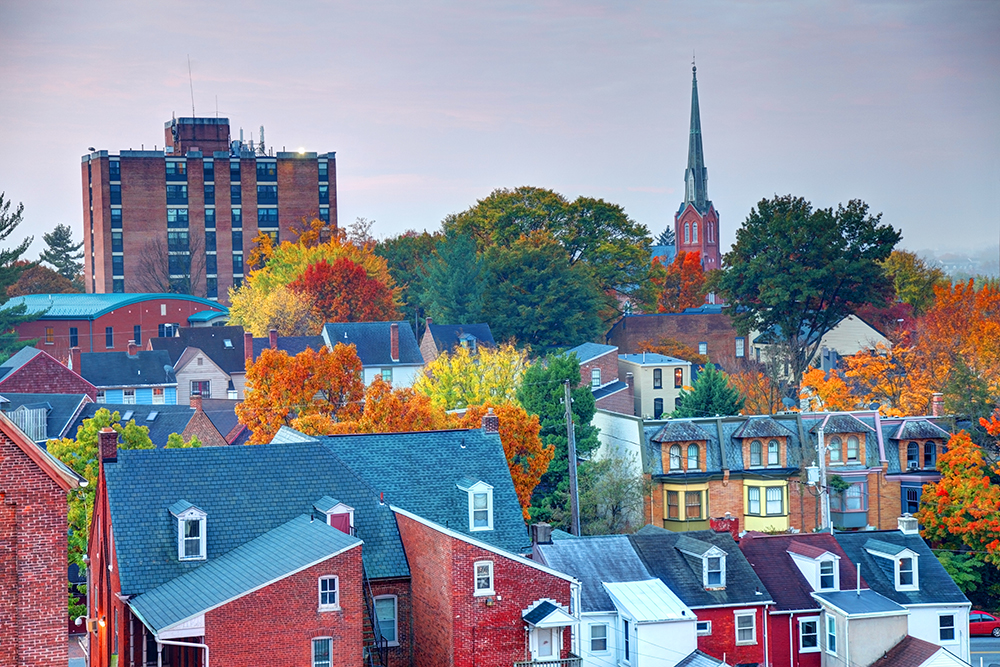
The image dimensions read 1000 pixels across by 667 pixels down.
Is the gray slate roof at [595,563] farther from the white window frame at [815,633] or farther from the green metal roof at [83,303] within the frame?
the green metal roof at [83,303]

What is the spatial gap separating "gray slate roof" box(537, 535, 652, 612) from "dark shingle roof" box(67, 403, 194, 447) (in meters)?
34.2

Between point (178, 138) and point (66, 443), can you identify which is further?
point (178, 138)

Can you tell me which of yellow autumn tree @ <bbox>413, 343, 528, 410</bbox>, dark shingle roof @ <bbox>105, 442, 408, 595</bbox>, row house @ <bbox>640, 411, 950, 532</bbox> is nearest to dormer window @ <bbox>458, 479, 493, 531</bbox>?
dark shingle roof @ <bbox>105, 442, 408, 595</bbox>

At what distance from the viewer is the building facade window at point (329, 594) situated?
34344 millimetres

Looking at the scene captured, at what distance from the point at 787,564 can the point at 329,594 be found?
712 inches

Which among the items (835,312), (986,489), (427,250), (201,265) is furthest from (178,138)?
(986,489)

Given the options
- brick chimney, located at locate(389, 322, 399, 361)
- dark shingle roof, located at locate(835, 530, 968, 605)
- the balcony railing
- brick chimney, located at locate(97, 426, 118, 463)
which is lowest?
the balcony railing

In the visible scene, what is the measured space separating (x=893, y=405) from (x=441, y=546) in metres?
50.5

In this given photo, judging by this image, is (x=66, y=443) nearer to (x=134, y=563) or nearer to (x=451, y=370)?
(x=134, y=563)

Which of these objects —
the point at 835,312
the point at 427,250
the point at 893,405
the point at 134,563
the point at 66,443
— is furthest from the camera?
the point at 427,250

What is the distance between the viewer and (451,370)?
74.0 meters

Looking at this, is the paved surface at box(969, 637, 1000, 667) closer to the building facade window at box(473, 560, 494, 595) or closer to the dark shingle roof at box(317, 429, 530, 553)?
the dark shingle roof at box(317, 429, 530, 553)

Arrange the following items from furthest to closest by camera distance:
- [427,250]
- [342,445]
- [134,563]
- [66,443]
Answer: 1. [427,250]
2. [66,443]
3. [342,445]
4. [134,563]

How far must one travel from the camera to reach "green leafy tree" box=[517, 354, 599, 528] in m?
63.0
